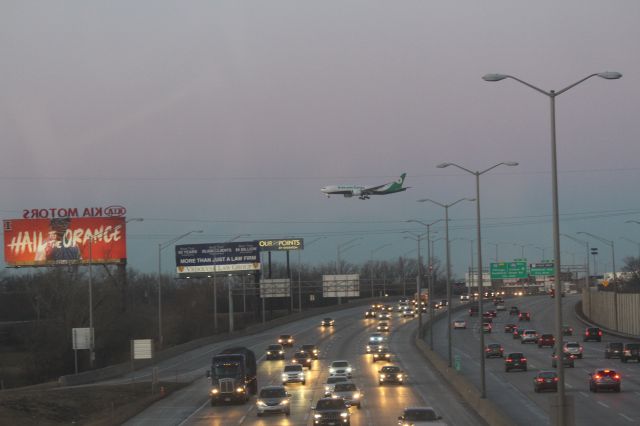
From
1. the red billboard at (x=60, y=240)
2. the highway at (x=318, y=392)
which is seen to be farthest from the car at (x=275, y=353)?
the red billboard at (x=60, y=240)

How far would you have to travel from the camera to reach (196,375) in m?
69.9

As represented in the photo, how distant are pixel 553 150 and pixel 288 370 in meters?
35.0

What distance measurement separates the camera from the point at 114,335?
101 meters

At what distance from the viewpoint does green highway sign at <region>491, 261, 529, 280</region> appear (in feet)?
405

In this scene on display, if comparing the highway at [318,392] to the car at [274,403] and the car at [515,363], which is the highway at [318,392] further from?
the car at [515,363]

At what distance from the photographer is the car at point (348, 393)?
4281 centimetres

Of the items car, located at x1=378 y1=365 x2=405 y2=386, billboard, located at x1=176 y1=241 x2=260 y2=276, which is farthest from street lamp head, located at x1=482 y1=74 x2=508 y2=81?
billboard, located at x1=176 y1=241 x2=260 y2=276

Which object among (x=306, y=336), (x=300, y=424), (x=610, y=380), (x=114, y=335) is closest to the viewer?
(x=300, y=424)

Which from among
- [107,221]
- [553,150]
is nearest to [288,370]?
[553,150]

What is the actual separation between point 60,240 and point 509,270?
186ft

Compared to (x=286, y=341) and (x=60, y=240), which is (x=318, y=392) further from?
(x=60, y=240)

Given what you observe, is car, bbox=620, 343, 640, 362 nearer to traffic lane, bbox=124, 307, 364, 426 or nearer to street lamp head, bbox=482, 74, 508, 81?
traffic lane, bbox=124, 307, 364, 426

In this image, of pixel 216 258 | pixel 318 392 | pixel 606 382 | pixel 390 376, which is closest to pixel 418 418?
pixel 606 382

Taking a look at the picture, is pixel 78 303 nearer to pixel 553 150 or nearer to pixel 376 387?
pixel 376 387
